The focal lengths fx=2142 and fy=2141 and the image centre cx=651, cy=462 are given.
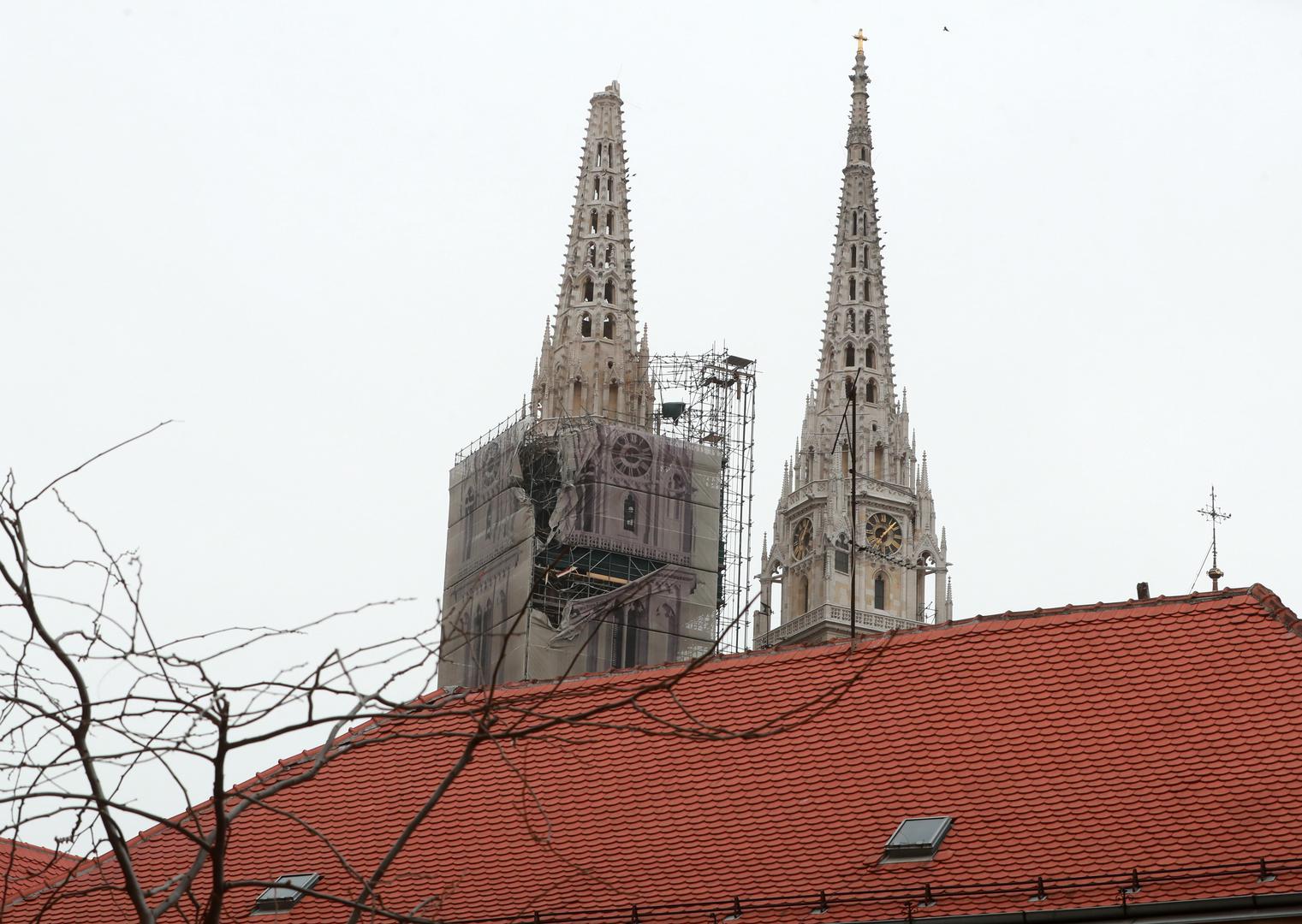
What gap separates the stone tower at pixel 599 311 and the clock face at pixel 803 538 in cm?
1443

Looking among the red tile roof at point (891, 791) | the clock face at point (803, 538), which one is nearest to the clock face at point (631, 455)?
the clock face at point (803, 538)

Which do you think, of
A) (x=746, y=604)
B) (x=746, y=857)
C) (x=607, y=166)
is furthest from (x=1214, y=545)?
(x=607, y=166)

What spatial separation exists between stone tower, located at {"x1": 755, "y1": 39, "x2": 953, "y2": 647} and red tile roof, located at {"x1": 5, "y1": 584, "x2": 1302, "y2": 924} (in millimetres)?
55289

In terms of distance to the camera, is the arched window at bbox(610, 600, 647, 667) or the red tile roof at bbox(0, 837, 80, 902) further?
the arched window at bbox(610, 600, 647, 667)

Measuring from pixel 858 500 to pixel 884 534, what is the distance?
5.20 ft

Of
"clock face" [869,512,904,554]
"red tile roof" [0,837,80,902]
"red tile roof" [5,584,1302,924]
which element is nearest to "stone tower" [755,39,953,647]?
"clock face" [869,512,904,554]

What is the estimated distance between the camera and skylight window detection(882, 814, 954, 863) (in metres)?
14.6

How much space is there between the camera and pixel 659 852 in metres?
15.9

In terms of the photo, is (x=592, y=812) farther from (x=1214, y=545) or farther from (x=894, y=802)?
(x=1214, y=545)

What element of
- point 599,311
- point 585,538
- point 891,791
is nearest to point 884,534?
point 599,311

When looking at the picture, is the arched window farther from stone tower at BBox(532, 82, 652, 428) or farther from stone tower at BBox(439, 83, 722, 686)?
stone tower at BBox(532, 82, 652, 428)

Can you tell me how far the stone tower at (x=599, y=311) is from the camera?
6481 centimetres

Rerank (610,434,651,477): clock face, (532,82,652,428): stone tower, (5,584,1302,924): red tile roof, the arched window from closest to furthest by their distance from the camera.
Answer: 1. (5,584,1302,924): red tile roof
2. the arched window
3. (610,434,651,477): clock face
4. (532,82,652,428): stone tower

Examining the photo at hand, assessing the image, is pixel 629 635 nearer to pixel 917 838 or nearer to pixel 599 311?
pixel 599 311
